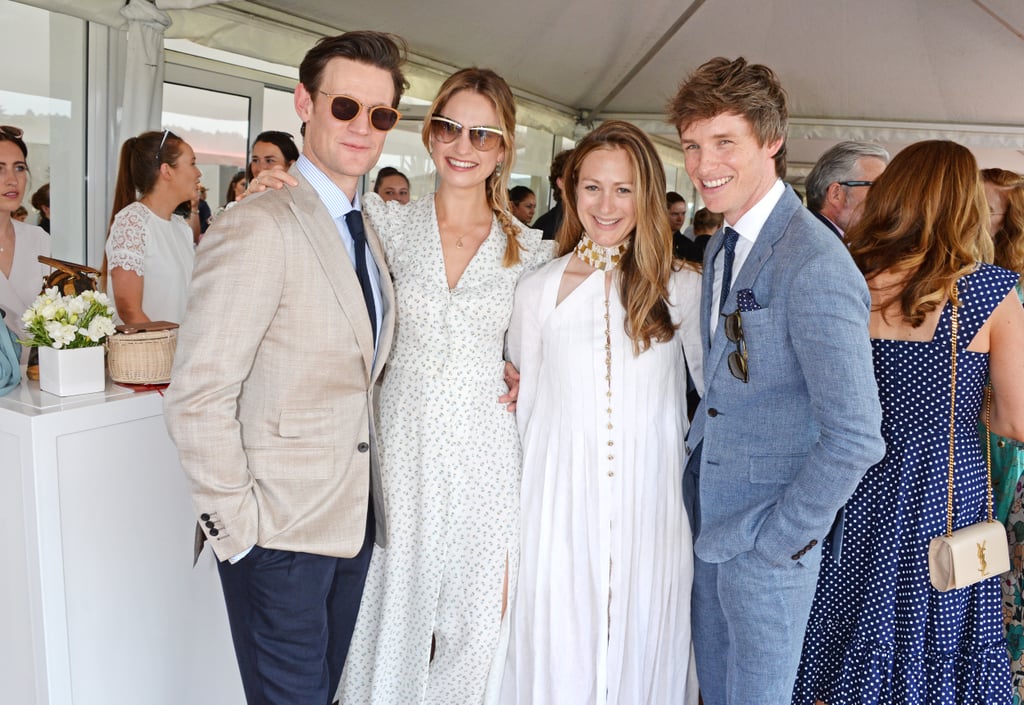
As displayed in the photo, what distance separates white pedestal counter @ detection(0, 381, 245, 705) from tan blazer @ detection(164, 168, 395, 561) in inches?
15.6

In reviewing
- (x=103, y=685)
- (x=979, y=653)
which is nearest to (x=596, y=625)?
(x=979, y=653)

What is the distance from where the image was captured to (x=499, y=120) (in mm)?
2301

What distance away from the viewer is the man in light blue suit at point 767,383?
5.51ft

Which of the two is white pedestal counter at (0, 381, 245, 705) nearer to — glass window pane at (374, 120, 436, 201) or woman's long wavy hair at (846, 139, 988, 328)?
woman's long wavy hair at (846, 139, 988, 328)

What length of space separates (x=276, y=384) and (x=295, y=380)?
41mm

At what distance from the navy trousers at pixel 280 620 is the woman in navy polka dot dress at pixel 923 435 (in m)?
1.45

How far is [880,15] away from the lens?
226 inches

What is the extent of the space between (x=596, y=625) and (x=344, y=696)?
78 cm

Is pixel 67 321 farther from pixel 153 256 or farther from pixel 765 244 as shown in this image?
pixel 765 244

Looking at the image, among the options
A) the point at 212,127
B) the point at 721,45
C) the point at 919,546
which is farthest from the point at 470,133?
the point at 721,45

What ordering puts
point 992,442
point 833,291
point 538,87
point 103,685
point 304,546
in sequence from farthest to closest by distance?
1. point 538,87
2. point 992,442
3. point 103,685
4. point 304,546
5. point 833,291

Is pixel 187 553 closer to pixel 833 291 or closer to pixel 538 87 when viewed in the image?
pixel 833 291

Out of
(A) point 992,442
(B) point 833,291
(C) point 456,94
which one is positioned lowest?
(A) point 992,442

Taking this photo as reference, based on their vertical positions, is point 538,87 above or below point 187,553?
above
